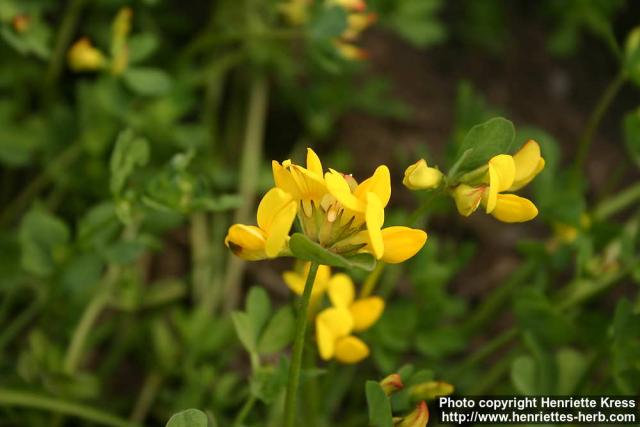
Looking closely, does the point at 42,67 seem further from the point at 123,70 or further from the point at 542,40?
the point at 542,40

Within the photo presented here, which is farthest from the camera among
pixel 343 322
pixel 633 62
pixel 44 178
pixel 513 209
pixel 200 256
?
pixel 200 256

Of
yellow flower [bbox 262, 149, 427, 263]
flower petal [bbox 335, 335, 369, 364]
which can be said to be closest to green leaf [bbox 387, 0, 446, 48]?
flower petal [bbox 335, 335, 369, 364]

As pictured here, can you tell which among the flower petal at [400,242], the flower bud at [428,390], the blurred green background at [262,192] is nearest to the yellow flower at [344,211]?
the flower petal at [400,242]

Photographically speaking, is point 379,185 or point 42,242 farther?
point 42,242

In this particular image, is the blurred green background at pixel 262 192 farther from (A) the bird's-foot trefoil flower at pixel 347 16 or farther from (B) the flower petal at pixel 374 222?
(B) the flower petal at pixel 374 222

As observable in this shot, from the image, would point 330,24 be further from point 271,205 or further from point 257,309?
point 271,205

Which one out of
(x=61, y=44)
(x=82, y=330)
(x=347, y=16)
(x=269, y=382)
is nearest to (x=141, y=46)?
(x=61, y=44)
